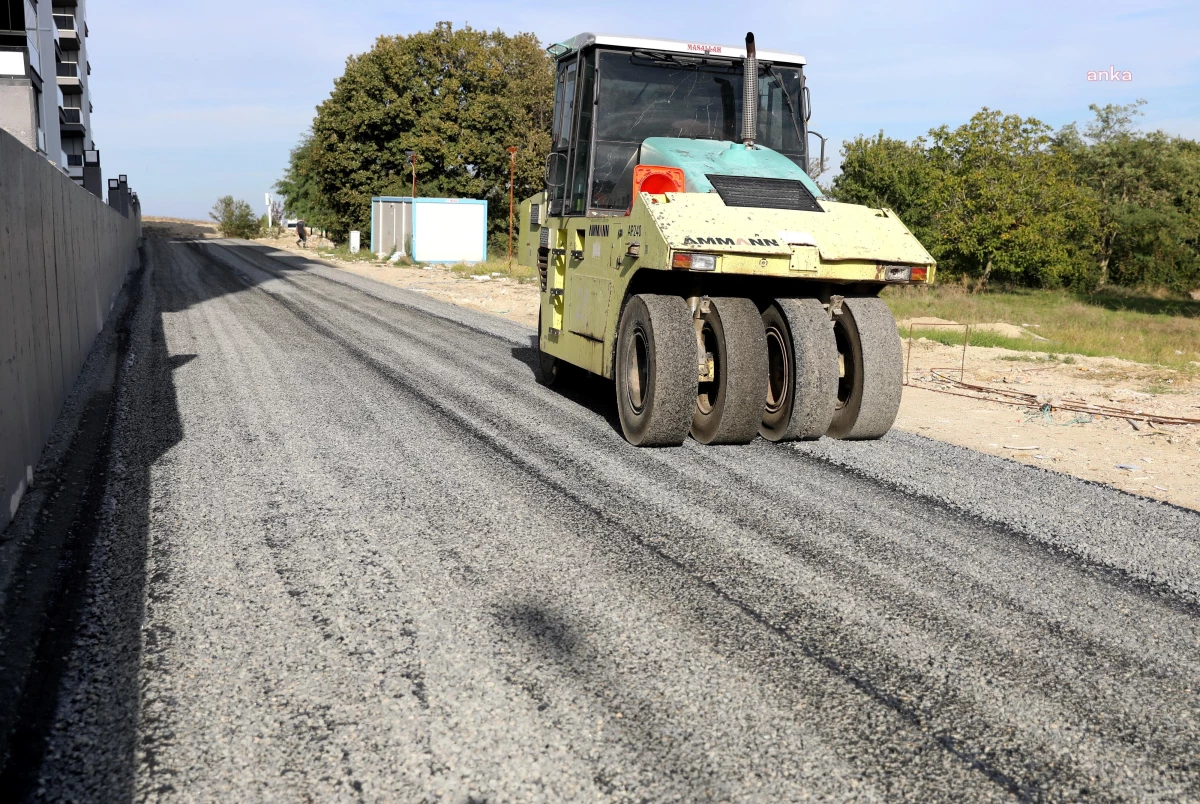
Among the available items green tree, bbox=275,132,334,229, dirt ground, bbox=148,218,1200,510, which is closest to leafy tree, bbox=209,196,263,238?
green tree, bbox=275,132,334,229

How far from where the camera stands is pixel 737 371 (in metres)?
7.07

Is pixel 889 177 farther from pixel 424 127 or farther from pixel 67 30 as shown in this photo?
pixel 67 30

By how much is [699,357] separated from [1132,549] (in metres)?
3.29

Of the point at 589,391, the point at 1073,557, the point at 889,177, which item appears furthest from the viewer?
the point at 889,177

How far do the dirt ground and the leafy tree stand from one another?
66132 millimetres

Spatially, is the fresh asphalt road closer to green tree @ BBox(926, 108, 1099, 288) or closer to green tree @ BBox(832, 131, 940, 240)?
green tree @ BBox(926, 108, 1099, 288)

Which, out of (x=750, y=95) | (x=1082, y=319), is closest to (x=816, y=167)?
(x=750, y=95)

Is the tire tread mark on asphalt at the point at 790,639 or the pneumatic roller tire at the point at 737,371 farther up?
the pneumatic roller tire at the point at 737,371

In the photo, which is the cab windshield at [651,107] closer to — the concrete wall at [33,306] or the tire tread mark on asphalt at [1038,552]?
the tire tread mark on asphalt at [1038,552]

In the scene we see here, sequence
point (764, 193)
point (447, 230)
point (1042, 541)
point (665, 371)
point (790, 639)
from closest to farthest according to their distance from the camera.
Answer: point (790, 639) → point (1042, 541) → point (665, 371) → point (764, 193) → point (447, 230)

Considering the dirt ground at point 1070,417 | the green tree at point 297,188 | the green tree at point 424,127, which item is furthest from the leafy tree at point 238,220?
the dirt ground at point 1070,417

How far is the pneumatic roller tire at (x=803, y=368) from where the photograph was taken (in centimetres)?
716

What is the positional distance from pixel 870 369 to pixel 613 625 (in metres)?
4.07

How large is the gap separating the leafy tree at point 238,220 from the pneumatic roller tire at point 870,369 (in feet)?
239
